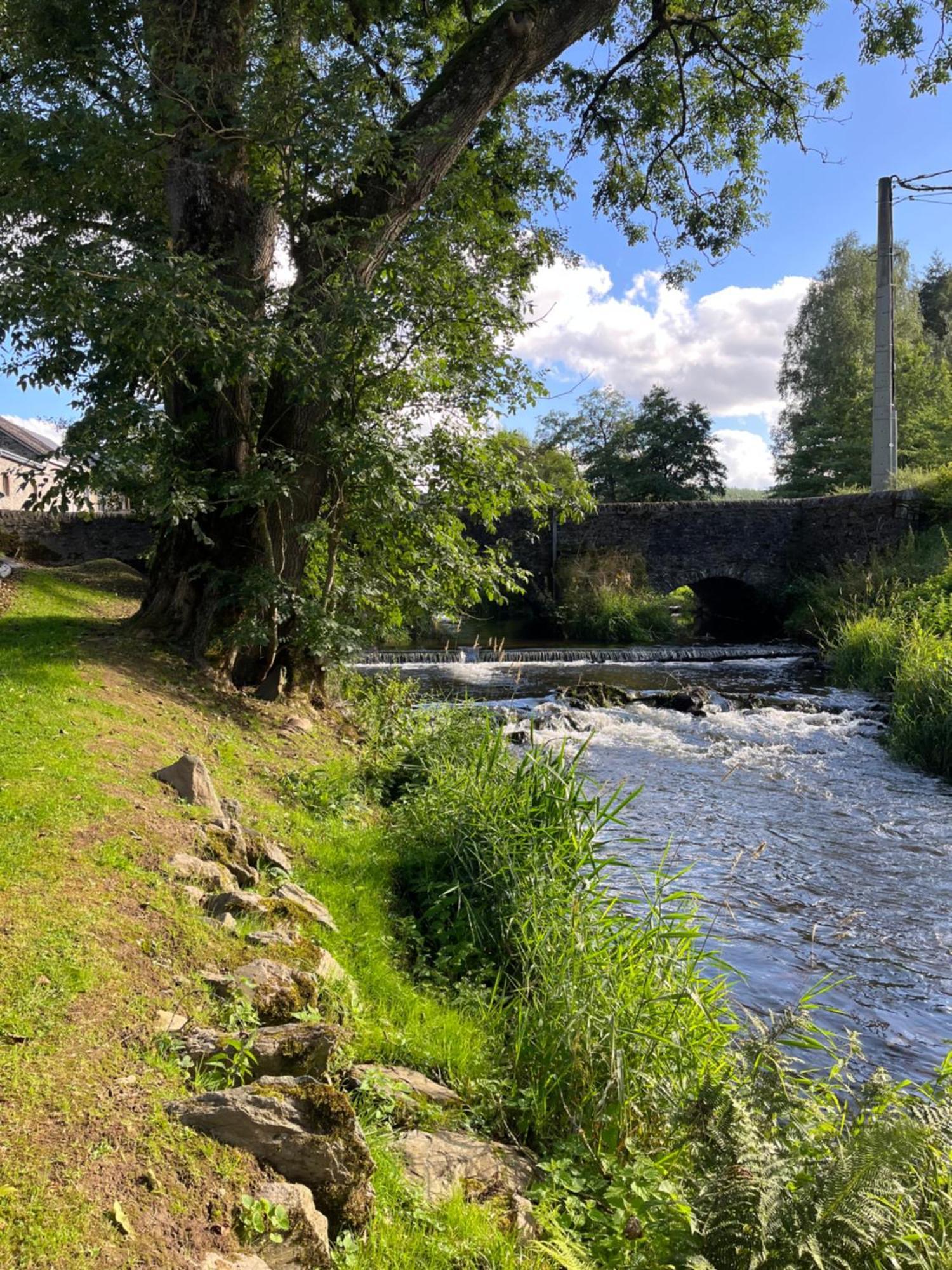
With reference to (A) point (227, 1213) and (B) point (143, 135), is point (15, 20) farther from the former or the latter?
(A) point (227, 1213)

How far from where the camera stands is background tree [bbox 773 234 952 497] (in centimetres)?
2927

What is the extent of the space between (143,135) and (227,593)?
351 centimetres

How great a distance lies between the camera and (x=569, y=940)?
153 inches

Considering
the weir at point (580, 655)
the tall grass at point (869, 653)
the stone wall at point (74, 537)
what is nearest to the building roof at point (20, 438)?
the stone wall at point (74, 537)

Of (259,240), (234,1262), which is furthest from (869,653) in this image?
(234,1262)

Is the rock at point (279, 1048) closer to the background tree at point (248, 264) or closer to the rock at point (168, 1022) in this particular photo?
the rock at point (168, 1022)

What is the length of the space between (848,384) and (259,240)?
101 ft

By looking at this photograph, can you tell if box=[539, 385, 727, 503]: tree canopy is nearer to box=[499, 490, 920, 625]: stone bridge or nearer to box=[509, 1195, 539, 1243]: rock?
box=[499, 490, 920, 625]: stone bridge

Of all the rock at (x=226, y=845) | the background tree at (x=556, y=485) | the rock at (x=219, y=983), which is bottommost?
the rock at (x=219, y=983)

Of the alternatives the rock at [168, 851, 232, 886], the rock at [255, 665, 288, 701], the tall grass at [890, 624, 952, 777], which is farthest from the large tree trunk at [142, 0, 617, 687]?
the tall grass at [890, 624, 952, 777]

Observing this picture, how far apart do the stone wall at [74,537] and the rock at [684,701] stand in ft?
38.5

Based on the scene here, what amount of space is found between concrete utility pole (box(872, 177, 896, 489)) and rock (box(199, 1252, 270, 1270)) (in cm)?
2140

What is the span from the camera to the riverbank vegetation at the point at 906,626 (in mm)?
9672

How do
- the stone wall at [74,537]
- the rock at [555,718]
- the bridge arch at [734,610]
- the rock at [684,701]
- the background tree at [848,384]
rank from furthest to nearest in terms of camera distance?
the background tree at [848,384] → the bridge arch at [734,610] → the stone wall at [74,537] → the rock at [684,701] → the rock at [555,718]
